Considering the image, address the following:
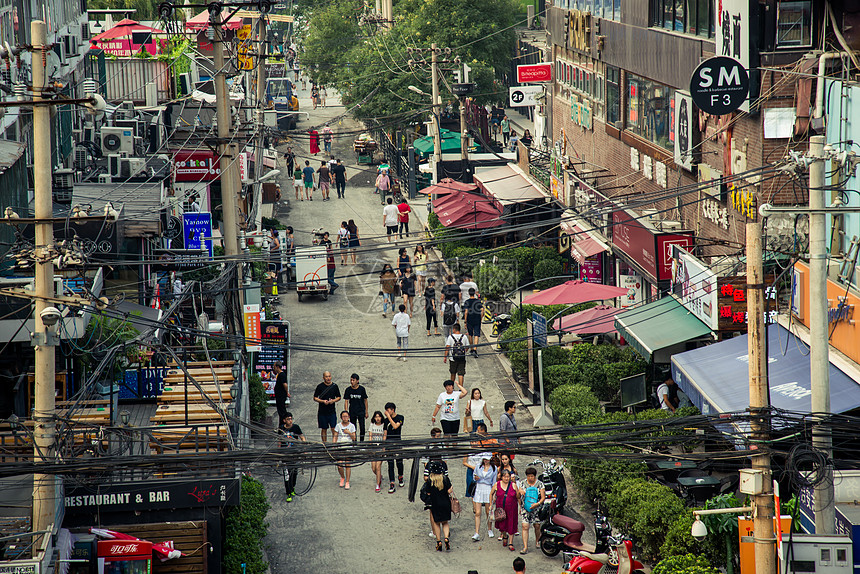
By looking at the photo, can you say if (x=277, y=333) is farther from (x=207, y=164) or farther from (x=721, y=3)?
(x=721, y=3)

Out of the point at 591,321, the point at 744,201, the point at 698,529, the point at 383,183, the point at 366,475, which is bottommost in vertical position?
the point at 366,475

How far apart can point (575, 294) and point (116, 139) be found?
12.1m

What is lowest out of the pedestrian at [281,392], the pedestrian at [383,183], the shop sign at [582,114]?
the pedestrian at [281,392]

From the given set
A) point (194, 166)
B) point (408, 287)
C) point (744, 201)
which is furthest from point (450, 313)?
→ point (744, 201)

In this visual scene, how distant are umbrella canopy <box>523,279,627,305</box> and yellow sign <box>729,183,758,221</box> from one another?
4.21 meters

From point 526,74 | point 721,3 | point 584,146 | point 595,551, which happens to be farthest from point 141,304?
point 526,74

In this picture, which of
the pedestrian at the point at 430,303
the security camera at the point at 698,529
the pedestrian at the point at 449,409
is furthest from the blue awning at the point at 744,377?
the pedestrian at the point at 430,303

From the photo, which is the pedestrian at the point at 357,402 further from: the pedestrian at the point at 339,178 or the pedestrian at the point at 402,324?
the pedestrian at the point at 339,178

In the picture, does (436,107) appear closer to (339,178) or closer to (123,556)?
(339,178)

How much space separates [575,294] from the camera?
79.6 feet

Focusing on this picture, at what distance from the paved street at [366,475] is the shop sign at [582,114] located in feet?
25.7

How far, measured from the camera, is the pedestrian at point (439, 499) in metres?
16.2

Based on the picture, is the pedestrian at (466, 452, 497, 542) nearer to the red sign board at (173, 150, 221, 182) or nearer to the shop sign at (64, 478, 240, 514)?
the shop sign at (64, 478, 240, 514)

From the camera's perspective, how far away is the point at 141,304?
21875 millimetres
